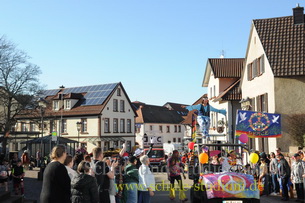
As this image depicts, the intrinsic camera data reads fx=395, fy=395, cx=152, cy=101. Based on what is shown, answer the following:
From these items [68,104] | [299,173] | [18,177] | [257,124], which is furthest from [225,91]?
[68,104]

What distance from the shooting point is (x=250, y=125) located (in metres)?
21.2

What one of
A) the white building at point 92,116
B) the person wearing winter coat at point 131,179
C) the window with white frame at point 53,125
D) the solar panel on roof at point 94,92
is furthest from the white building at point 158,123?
the person wearing winter coat at point 131,179

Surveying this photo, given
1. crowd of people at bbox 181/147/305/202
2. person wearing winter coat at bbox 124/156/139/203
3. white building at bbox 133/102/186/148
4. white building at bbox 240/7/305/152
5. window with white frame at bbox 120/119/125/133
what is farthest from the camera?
white building at bbox 133/102/186/148

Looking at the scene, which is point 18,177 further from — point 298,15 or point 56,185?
point 298,15

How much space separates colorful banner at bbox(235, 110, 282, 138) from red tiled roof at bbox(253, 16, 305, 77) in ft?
9.97

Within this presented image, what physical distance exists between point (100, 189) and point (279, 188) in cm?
999

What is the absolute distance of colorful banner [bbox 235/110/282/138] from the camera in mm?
21203

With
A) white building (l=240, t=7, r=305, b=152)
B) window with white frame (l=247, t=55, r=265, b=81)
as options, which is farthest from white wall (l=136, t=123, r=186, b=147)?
white building (l=240, t=7, r=305, b=152)

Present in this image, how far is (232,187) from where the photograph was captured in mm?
9234

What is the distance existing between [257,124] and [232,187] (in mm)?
12571

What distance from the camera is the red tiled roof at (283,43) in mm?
23156

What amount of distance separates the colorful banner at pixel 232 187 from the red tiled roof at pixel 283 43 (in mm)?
14954

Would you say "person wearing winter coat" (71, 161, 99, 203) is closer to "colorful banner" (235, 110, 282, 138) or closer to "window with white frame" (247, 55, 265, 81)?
"colorful banner" (235, 110, 282, 138)

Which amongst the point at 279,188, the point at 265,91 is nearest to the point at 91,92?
the point at 265,91
